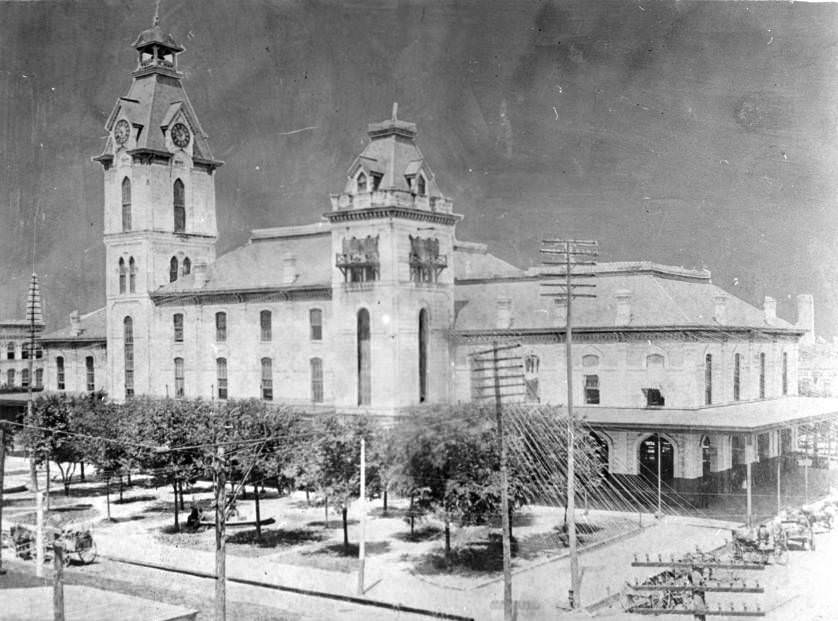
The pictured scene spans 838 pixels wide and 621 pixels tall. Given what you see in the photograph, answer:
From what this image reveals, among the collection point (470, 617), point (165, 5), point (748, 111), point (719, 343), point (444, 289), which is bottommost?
point (470, 617)

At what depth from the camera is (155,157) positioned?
48.8m

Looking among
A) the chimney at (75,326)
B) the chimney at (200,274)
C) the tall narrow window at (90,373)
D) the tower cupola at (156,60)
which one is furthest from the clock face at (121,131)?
the tall narrow window at (90,373)

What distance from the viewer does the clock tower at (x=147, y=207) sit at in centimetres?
4816

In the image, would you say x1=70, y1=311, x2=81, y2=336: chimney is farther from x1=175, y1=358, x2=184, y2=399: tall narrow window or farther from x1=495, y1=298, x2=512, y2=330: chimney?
x1=495, y1=298, x2=512, y2=330: chimney

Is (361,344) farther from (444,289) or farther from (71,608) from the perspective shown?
(71,608)

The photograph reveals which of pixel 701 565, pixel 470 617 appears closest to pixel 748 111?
pixel 701 565

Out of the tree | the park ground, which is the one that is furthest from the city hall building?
the park ground

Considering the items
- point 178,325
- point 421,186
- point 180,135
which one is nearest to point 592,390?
point 421,186

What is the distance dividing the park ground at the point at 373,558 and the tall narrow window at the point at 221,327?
34.3 ft

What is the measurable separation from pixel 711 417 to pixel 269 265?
2261cm

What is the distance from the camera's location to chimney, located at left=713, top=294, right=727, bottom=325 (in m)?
39.7

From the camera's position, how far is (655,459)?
3831 cm

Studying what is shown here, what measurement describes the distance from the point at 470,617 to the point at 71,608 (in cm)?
1103

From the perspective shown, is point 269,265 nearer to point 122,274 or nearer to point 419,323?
point 122,274
